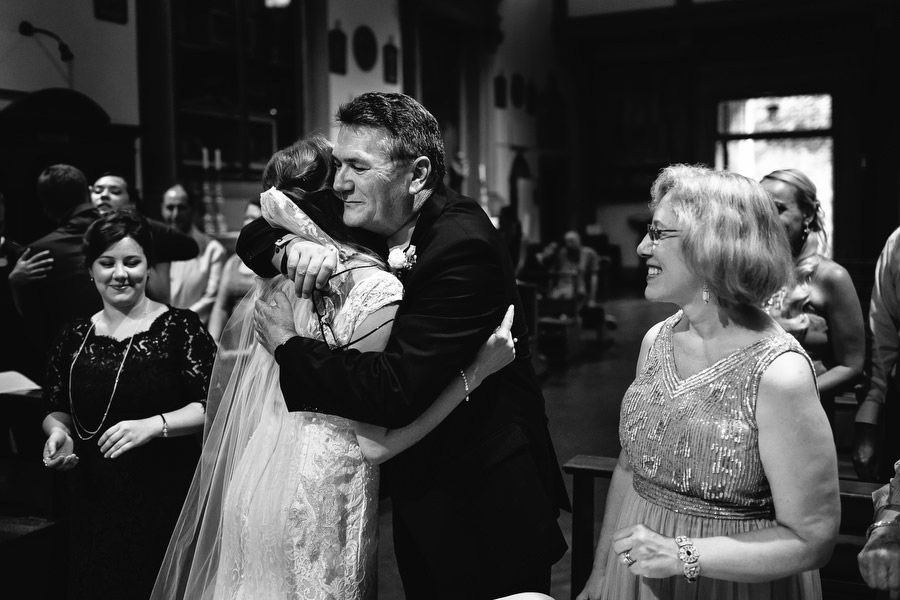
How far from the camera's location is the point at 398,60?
11.6m

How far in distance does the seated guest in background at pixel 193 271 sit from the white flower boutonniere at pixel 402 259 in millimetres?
3731

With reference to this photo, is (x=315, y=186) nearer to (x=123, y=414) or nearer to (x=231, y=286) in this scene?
(x=123, y=414)

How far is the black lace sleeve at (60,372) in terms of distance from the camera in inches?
99.0

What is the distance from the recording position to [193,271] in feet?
17.7

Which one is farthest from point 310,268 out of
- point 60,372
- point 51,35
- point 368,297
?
point 51,35

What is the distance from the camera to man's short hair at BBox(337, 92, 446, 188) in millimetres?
1734

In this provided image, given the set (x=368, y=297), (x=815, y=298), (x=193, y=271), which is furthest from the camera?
(x=193, y=271)

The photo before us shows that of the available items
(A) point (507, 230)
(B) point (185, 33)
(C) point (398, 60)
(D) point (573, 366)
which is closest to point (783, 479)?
(D) point (573, 366)

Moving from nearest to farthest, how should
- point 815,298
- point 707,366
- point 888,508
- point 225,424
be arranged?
point 888,508 → point 707,366 → point 225,424 → point 815,298

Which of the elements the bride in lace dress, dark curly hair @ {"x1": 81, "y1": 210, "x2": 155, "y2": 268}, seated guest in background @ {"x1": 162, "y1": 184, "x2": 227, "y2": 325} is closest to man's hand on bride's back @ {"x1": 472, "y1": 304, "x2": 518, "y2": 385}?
the bride in lace dress

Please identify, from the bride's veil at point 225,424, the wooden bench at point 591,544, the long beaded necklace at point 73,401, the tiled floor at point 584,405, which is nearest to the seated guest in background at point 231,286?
the tiled floor at point 584,405

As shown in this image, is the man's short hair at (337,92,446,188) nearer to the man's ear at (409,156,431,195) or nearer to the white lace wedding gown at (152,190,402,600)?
the man's ear at (409,156,431,195)

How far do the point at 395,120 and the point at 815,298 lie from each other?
192 centimetres

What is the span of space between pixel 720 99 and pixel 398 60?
6.91m
